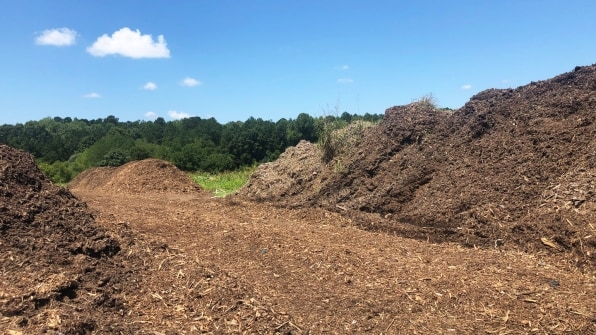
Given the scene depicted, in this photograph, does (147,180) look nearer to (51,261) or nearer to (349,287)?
(51,261)

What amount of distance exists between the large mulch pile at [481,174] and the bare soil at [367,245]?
1.2 inches

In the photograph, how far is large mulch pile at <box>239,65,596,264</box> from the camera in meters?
6.20

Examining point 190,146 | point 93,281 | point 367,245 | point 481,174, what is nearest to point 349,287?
point 367,245

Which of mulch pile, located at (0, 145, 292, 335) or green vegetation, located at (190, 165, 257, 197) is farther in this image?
green vegetation, located at (190, 165, 257, 197)

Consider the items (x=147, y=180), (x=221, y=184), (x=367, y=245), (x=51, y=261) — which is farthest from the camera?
(x=221, y=184)

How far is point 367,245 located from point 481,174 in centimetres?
292

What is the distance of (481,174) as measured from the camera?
793 centimetres

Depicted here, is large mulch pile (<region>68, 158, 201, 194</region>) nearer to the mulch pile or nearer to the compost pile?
the compost pile

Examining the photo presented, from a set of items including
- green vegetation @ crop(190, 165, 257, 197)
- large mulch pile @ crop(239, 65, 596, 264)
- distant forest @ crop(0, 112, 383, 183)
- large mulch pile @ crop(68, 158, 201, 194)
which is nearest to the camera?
large mulch pile @ crop(239, 65, 596, 264)

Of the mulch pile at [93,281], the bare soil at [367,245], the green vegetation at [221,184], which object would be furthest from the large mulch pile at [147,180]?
the mulch pile at [93,281]

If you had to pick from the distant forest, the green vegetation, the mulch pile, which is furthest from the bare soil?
the distant forest

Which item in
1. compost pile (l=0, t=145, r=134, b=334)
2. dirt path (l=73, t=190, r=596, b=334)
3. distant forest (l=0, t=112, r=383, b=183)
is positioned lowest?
dirt path (l=73, t=190, r=596, b=334)

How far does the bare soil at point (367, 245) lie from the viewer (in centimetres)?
380

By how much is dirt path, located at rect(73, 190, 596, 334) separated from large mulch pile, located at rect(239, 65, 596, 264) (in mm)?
628
